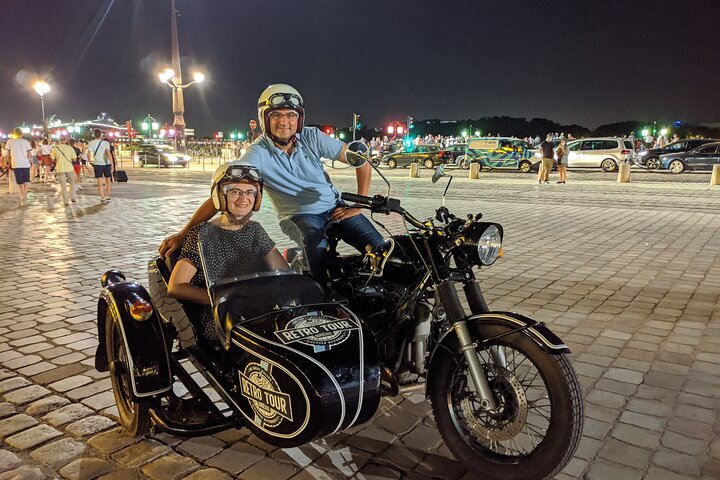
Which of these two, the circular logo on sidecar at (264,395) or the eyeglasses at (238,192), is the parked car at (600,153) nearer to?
the eyeglasses at (238,192)

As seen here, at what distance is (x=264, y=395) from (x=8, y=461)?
146 centimetres

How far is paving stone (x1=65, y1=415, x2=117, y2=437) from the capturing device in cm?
308

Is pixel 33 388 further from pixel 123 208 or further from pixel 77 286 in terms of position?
pixel 123 208

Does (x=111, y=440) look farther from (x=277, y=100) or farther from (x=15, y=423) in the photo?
(x=277, y=100)

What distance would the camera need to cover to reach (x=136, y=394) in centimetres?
278

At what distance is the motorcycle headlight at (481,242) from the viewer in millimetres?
2441

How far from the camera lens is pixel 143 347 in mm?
2838

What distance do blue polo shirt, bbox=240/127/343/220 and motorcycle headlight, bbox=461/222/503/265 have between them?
1344 mm

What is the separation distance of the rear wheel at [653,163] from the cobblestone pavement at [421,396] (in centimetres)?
1828

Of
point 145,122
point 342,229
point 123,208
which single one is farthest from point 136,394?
point 145,122

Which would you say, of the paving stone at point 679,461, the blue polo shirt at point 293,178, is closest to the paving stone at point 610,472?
the paving stone at point 679,461

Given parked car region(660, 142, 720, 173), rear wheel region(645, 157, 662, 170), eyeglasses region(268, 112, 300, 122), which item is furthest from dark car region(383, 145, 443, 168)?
eyeglasses region(268, 112, 300, 122)

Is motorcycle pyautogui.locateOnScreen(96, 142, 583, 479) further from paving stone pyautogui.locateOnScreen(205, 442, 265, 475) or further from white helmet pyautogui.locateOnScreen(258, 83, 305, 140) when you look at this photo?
white helmet pyautogui.locateOnScreen(258, 83, 305, 140)

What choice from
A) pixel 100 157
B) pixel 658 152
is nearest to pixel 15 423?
pixel 100 157
